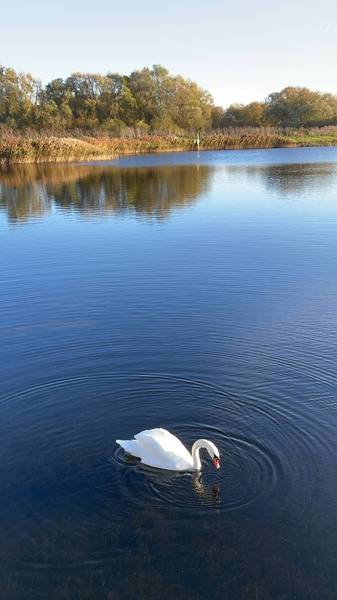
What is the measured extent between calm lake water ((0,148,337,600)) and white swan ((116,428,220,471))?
7.9 inches

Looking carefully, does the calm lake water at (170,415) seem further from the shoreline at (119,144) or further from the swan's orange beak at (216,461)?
the shoreline at (119,144)

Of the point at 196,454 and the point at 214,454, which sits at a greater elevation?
the point at 214,454

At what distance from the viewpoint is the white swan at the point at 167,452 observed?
26.1ft

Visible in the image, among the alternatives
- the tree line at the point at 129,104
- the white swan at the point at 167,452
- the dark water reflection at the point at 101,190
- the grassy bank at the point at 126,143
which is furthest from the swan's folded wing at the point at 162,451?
the tree line at the point at 129,104

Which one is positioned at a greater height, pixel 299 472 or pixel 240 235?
pixel 240 235

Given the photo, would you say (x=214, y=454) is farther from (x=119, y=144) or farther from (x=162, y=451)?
(x=119, y=144)

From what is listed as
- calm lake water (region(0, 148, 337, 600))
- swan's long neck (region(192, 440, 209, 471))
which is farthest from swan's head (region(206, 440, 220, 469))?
calm lake water (region(0, 148, 337, 600))

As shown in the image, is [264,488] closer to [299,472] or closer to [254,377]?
[299,472]

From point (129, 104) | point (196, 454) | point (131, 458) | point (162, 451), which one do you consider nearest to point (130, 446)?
point (131, 458)

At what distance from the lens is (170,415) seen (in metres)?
9.66

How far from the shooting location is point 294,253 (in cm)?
2023

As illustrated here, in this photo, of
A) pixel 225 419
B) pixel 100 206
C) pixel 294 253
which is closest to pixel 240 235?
pixel 294 253

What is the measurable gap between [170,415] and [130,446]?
1.41 meters

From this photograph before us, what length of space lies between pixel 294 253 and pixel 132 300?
7.53 meters
